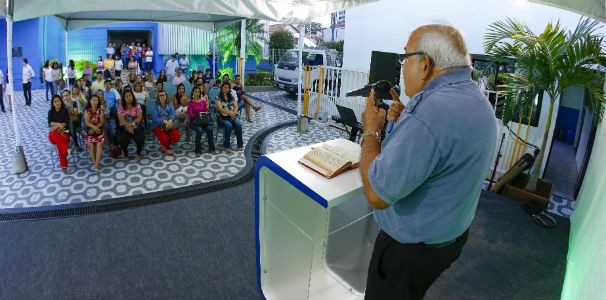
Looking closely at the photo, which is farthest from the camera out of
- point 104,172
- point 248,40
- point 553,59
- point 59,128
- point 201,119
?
point 248,40

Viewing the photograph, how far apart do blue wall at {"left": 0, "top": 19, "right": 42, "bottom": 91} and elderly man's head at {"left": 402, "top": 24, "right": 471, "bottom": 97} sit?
14883mm

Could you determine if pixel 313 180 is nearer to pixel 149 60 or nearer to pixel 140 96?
pixel 140 96

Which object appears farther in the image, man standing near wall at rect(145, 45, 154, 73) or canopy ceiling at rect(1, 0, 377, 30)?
man standing near wall at rect(145, 45, 154, 73)

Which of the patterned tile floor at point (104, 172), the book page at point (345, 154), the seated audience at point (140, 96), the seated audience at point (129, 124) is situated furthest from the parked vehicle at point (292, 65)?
the book page at point (345, 154)

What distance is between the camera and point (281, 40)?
2092 centimetres

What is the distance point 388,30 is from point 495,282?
23.2 feet

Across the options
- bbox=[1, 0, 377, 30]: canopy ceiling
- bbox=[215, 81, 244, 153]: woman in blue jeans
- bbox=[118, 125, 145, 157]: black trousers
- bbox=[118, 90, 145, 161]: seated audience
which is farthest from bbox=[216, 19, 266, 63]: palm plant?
bbox=[118, 125, 145, 157]: black trousers

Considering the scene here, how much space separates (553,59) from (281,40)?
17978 mm

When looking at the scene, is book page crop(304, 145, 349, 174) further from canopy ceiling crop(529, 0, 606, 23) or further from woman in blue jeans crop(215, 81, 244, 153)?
woman in blue jeans crop(215, 81, 244, 153)

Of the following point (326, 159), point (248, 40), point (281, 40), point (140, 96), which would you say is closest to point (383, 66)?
point (326, 159)

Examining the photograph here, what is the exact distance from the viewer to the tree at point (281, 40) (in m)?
20.9

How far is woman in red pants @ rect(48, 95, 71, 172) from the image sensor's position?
207 inches

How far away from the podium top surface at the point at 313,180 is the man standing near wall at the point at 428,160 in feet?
0.87

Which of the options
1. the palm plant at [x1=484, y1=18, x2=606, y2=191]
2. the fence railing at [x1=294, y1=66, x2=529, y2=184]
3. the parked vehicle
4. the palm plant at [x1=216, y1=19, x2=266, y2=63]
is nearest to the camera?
the palm plant at [x1=484, y1=18, x2=606, y2=191]
